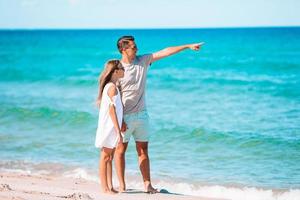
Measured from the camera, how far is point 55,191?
7852 millimetres

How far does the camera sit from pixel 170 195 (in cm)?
823

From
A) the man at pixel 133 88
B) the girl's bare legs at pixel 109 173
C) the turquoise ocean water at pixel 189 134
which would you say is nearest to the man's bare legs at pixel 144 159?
the man at pixel 133 88

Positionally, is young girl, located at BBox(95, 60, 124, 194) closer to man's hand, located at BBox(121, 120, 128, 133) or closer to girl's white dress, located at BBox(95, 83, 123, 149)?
girl's white dress, located at BBox(95, 83, 123, 149)

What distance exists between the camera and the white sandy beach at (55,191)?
24.0 feet

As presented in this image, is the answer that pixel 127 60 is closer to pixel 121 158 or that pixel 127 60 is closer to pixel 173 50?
pixel 173 50

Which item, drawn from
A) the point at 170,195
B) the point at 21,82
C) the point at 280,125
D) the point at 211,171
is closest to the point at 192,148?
the point at 211,171

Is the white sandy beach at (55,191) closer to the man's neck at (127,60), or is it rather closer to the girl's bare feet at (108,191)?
the girl's bare feet at (108,191)

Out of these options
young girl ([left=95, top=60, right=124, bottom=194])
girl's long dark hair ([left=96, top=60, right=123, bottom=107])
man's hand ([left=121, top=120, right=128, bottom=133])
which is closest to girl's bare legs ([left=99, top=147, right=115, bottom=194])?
young girl ([left=95, top=60, right=124, bottom=194])

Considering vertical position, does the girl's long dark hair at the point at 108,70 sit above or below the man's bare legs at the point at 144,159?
above

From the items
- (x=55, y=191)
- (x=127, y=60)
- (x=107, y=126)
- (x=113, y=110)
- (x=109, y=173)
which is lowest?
(x=55, y=191)

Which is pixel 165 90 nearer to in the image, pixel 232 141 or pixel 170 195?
pixel 232 141

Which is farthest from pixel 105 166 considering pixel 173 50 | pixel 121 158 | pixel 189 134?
pixel 189 134

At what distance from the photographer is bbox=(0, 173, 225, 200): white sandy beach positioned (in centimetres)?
730

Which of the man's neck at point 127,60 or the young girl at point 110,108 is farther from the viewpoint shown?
the man's neck at point 127,60
